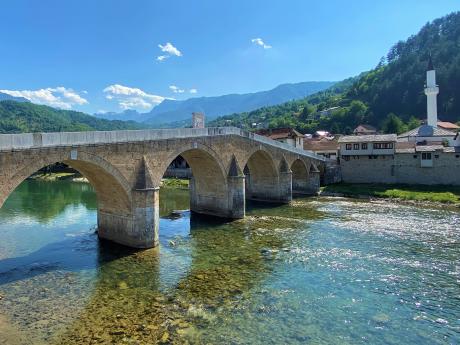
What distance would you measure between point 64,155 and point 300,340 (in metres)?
11.2

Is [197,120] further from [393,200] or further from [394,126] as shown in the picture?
[394,126]

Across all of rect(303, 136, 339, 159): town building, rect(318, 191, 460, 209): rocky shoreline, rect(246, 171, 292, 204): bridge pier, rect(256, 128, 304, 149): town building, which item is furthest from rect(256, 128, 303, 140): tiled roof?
rect(246, 171, 292, 204): bridge pier

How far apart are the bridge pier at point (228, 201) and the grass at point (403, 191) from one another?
15473 mm

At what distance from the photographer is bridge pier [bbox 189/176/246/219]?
2559 centimetres

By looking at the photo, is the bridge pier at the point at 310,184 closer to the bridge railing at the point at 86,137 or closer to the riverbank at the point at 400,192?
the riverbank at the point at 400,192

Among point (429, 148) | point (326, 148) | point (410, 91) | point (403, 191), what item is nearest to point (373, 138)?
point (429, 148)

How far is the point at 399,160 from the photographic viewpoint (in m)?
38.1

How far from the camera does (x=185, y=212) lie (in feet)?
94.6

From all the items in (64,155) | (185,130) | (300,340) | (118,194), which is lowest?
(300,340)

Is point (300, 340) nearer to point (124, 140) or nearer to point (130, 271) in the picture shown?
point (130, 271)

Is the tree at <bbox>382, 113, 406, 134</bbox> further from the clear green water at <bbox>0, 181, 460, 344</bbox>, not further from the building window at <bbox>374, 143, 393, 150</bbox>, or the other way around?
the clear green water at <bbox>0, 181, 460, 344</bbox>

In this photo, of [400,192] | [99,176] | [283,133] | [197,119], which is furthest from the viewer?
[283,133]

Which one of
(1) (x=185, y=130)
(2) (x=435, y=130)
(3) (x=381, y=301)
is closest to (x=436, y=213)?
(3) (x=381, y=301)

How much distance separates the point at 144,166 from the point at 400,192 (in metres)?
26.3
